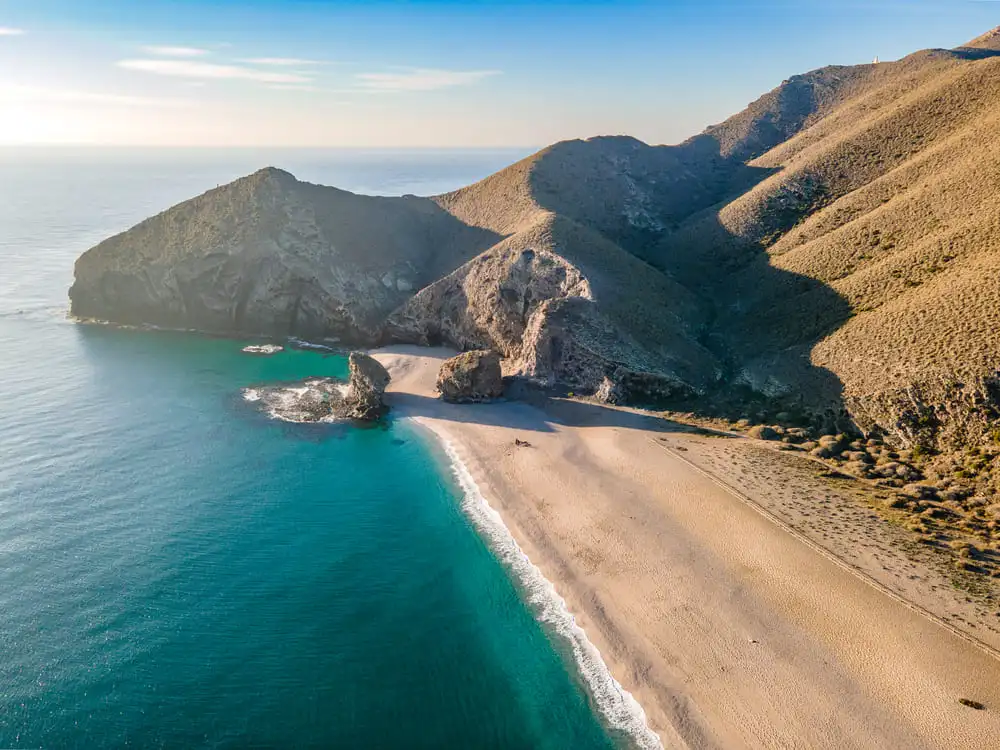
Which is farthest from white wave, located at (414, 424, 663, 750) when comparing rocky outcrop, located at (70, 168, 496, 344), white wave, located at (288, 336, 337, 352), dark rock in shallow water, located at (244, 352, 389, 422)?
rocky outcrop, located at (70, 168, 496, 344)

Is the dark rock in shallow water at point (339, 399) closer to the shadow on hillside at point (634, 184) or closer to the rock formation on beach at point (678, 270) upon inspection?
the rock formation on beach at point (678, 270)

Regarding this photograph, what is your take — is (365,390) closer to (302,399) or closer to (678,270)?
(302,399)

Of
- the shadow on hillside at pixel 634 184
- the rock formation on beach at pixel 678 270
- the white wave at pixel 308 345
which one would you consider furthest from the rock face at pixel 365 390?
the shadow on hillside at pixel 634 184

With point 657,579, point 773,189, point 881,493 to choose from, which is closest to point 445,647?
point 657,579

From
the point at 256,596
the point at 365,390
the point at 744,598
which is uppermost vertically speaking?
the point at 365,390

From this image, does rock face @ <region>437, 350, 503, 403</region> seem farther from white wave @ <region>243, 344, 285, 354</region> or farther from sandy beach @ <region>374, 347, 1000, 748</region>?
white wave @ <region>243, 344, 285, 354</region>

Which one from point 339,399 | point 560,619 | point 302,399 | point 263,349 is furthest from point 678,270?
point 560,619
